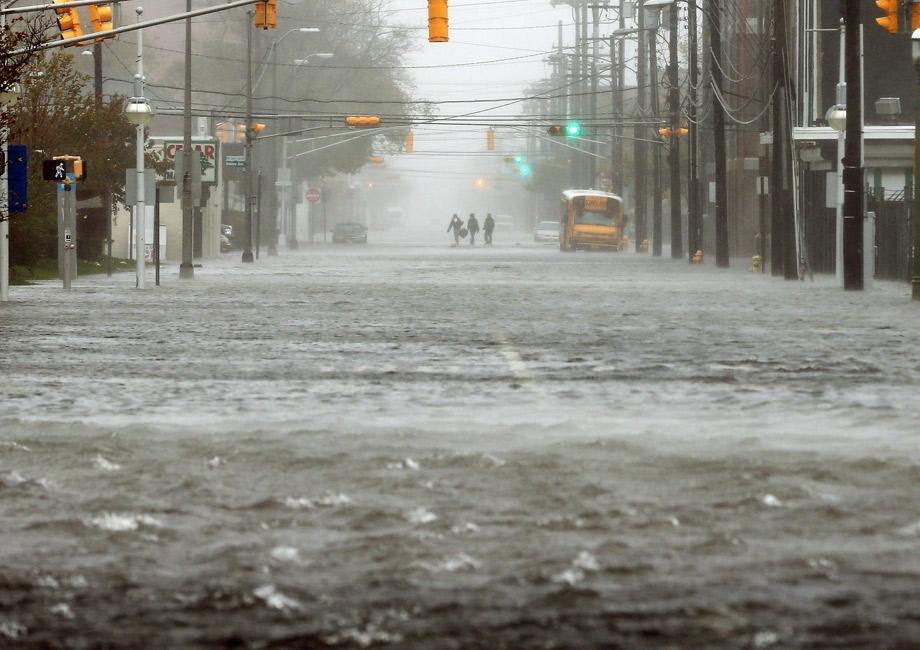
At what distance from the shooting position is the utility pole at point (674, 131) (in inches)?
2771

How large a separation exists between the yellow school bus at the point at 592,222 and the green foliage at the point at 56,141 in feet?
130

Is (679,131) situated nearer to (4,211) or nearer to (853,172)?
(853,172)

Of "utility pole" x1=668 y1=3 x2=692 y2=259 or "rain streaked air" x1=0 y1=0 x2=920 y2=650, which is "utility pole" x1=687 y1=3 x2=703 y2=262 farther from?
"rain streaked air" x1=0 y1=0 x2=920 y2=650

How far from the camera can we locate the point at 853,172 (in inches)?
1435

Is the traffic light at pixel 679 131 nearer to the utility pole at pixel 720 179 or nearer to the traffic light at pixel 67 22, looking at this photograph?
the utility pole at pixel 720 179

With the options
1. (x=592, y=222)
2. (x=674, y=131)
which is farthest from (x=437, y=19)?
(x=592, y=222)

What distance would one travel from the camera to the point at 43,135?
47531 mm

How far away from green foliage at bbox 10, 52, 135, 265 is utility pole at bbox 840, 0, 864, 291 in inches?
672

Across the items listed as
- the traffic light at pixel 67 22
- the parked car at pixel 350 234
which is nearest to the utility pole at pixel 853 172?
the traffic light at pixel 67 22

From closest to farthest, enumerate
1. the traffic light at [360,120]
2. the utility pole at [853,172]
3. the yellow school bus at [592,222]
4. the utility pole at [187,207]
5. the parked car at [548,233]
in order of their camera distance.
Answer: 1. the utility pole at [853,172]
2. the utility pole at [187,207]
3. the traffic light at [360,120]
4. the yellow school bus at [592,222]
5. the parked car at [548,233]

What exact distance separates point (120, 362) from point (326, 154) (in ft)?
326

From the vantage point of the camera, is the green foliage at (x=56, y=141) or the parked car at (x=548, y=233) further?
the parked car at (x=548, y=233)

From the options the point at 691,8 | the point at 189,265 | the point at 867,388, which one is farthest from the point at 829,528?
the point at 691,8

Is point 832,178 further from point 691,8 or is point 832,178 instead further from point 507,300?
point 691,8
